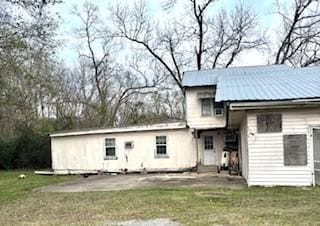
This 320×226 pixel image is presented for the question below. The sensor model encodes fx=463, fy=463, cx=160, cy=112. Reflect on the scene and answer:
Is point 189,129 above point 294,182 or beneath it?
above

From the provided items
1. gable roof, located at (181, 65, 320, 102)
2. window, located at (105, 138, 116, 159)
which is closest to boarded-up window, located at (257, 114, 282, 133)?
gable roof, located at (181, 65, 320, 102)

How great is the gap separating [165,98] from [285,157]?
26.1 meters

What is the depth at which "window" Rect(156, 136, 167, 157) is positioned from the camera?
24688 mm

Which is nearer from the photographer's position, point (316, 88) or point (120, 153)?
point (316, 88)

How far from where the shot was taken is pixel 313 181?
14.6m

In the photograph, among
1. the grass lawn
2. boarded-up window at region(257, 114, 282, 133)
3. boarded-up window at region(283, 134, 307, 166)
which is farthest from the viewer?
boarded-up window at region(257, 114, 282, 133)

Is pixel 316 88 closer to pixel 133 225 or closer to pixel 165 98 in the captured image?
pixel 133 225

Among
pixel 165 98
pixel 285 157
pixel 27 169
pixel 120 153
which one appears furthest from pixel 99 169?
pixel 165 98

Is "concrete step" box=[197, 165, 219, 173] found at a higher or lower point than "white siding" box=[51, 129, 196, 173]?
lower

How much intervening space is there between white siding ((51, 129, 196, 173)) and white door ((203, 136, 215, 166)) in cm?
59

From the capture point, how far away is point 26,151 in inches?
1232

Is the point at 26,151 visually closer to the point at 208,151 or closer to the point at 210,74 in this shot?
the point at 208,151

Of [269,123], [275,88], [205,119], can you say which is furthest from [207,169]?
[269,123]

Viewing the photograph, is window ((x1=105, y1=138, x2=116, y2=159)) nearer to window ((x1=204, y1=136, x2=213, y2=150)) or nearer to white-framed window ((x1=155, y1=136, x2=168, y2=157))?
white-framed window ((x1=155, y1=136, x2=168, y2=157))
